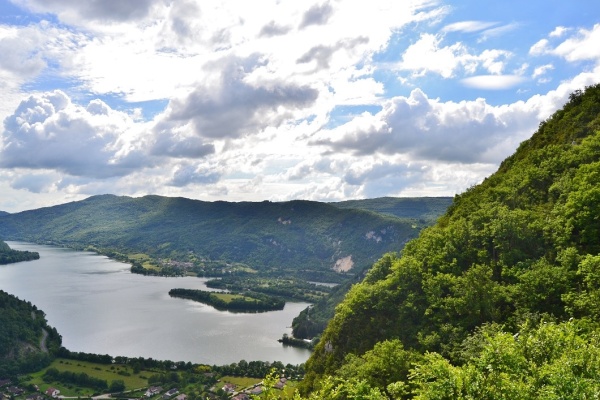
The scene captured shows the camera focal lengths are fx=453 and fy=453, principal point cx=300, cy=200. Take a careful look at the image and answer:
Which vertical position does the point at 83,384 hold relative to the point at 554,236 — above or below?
below

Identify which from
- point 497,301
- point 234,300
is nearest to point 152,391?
point 497,301

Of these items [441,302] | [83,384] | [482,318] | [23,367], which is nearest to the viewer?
[482,318]

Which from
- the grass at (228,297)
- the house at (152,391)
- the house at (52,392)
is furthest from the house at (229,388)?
the grass at (228,297)

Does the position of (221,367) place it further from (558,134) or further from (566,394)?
(566,394)

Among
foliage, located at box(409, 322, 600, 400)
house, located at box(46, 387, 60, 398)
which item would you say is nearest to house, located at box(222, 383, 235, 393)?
house, located at box(46, 387, 60, 398)

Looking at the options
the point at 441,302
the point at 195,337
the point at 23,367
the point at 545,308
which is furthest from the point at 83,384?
the point at 545,308

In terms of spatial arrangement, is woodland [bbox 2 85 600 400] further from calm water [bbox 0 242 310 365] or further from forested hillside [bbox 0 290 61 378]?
forested hillside [bbox 0 290 61 378]
